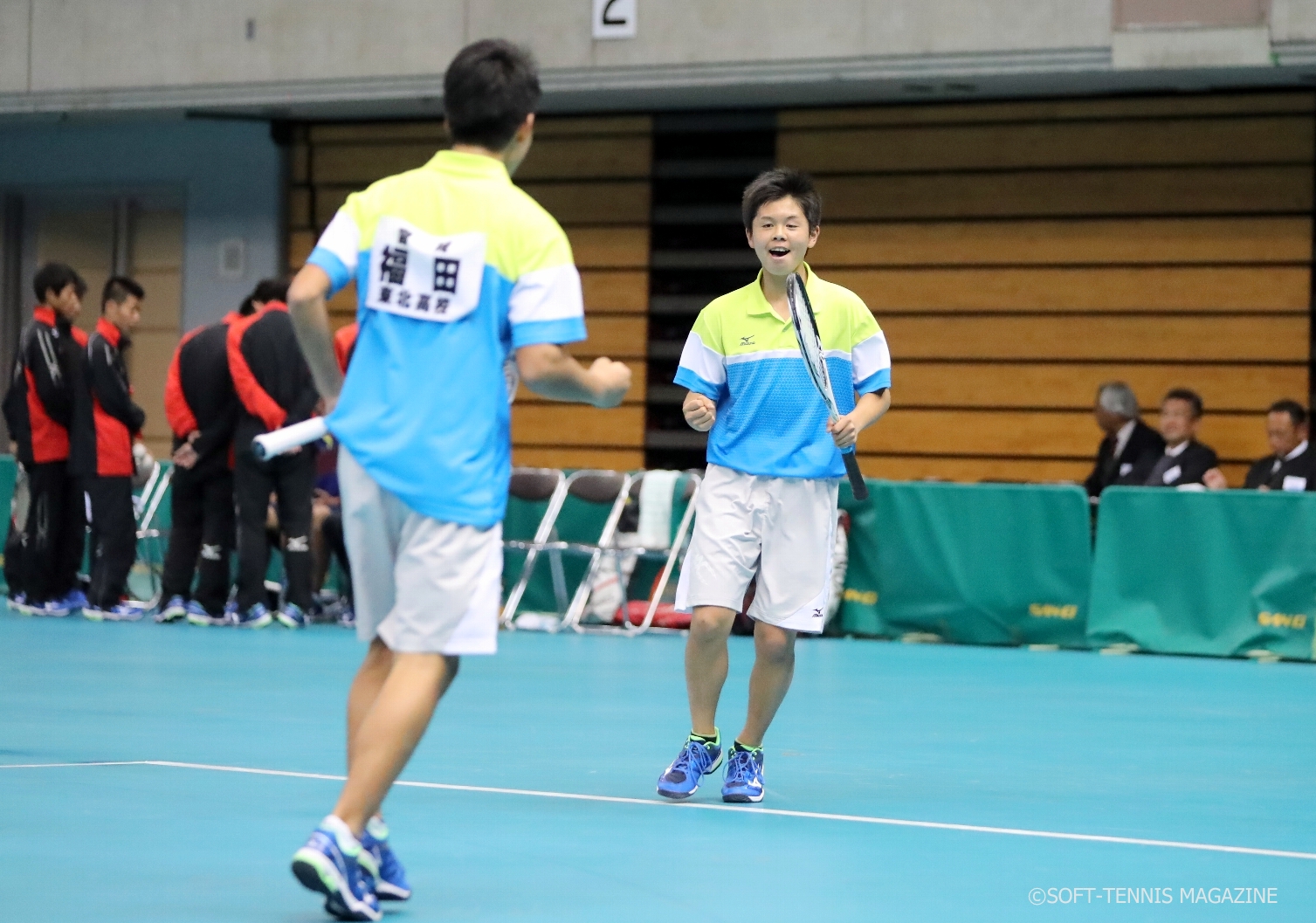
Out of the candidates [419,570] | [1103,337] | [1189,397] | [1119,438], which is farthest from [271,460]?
[419,570]

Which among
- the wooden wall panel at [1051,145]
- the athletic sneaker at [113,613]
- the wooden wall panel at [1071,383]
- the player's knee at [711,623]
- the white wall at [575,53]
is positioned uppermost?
the white wall at [575,53]

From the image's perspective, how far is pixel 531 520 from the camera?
45.8ft

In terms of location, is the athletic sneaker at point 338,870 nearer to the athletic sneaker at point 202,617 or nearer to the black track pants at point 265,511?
the black track pants at point 265,511

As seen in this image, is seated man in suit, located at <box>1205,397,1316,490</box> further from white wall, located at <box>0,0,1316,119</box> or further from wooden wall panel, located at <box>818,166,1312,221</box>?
wooden wall panel, located at <box>818,166,1312,221</box>

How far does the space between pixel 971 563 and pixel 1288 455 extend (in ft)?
6.90

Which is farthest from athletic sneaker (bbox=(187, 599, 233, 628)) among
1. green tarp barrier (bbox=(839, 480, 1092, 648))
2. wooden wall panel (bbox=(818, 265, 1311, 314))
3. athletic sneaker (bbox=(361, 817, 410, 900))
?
athletic sneaker (bbox=(361, 817, 410, 900))

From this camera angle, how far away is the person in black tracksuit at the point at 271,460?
12375 millimetres

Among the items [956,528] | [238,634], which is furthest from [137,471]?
[956,528]

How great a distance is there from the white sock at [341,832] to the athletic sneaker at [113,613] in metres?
9.51

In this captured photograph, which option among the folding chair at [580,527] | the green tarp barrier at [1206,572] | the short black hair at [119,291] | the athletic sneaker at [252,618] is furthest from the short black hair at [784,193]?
the short black hair at [119,291]

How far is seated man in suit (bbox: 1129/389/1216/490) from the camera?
12.7m

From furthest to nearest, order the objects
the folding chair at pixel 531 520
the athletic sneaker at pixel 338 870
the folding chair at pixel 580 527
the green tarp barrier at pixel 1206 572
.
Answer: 1. the folding chair at pixel 531 520
2. the folding chair at pixel 580 527
3. the green tarp barrier at pixel 1206 572
4. the athletic sneaker at pixel 338 870

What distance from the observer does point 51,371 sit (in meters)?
12.9

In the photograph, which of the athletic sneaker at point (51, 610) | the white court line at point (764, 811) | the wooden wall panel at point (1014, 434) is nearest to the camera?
the white court line at point (764, 811)
